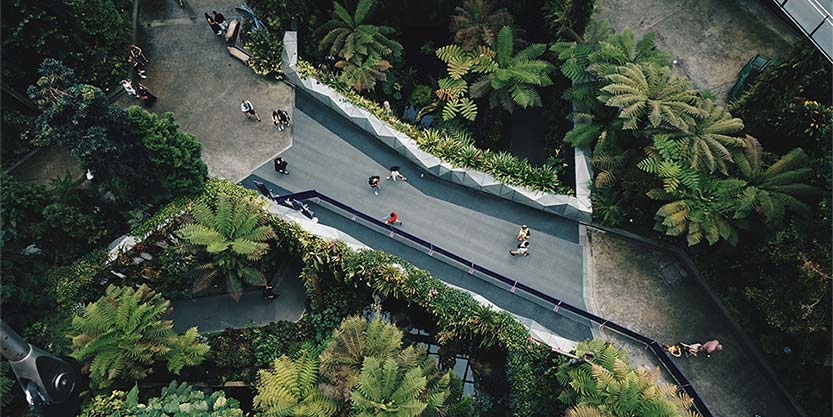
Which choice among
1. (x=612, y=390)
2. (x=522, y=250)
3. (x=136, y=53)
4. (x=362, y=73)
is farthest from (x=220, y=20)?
(x=612, y=390)

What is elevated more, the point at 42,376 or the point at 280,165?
the point at 280,165

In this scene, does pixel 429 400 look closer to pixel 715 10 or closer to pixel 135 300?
pixel 135 300

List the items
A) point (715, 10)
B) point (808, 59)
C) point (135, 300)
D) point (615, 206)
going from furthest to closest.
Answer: point (715, 10), point (615, 206), point (135, 300), point (808, 59)

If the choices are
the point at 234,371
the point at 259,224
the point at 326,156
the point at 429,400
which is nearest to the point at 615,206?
the point at 429,400

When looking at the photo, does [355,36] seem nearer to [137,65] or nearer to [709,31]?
[137,65]

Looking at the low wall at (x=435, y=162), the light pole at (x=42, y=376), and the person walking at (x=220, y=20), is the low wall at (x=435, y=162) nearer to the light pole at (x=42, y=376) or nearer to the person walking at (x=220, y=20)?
the person walking at (x=220, y=20)

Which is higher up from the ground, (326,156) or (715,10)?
(715,10)
